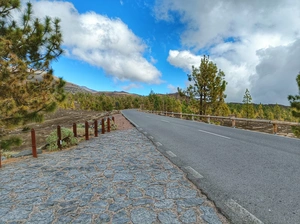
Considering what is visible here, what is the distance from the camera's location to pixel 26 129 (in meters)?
6.50

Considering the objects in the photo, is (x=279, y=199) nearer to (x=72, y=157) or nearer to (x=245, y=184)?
(x=245, y=184)

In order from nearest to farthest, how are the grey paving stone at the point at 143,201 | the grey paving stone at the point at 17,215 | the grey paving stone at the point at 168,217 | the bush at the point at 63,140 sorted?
the grey paving stone at the point at 168,217, the grey paving stone at the point at 17,215, the grey paving stone at the point at 143,201, the bush at the point at 63,140

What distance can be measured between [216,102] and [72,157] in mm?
21678

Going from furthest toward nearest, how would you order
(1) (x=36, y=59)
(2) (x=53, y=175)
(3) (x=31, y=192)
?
(1) (x=36, y=59) < (2) (x=53, y=175) < (3) (x=31, y=192)

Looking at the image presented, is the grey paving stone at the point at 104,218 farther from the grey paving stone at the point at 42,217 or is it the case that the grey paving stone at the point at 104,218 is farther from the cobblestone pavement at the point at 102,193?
the grey paving stone at the point at 42,217

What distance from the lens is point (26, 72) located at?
5906 mm

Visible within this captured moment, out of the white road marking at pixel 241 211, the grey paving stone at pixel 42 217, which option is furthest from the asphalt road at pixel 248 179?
the grey paving stone at pixel 42 217

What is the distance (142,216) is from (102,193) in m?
1.15

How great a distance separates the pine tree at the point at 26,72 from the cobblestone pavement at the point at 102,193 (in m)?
1.87

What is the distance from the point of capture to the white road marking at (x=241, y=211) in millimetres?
2444

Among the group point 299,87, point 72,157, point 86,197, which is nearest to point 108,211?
point 86,197

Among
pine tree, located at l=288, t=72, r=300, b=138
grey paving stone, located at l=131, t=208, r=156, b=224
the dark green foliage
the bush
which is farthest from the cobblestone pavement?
pine tree, located at l=288, t=72, r=300, b=138

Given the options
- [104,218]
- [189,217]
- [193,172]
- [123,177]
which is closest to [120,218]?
[104,218]

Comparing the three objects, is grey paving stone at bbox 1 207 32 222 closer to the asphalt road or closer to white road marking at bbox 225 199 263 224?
the asphalt road
